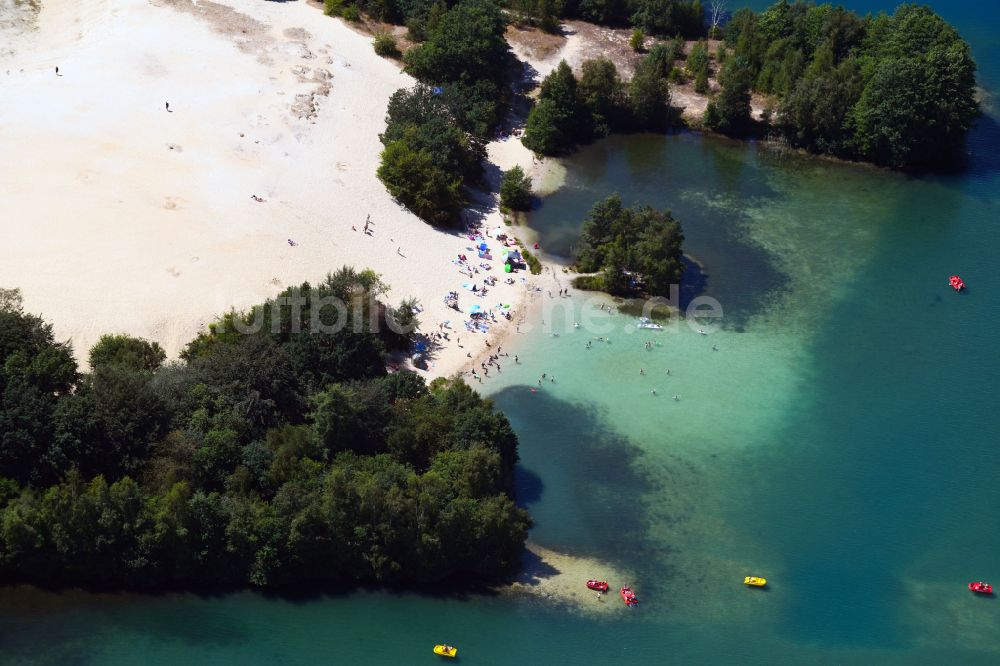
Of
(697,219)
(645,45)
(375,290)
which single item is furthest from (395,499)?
(645,45)

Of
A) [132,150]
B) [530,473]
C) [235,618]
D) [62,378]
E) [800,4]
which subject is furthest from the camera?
[800,4]

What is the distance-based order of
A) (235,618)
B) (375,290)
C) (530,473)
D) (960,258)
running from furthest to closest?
(960,258) → (375,290) → (530,473) → (235,618)

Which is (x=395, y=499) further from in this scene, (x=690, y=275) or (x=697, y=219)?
(x=697, y=219)

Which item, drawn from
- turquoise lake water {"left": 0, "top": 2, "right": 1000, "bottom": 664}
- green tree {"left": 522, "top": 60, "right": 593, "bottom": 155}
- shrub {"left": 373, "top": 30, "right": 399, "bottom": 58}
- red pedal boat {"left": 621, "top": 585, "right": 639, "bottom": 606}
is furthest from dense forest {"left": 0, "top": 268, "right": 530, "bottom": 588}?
shrub {"left": 373, "top": 30, "right": 399, "bottom": 58}

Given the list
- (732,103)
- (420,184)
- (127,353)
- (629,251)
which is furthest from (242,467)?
(732,103)

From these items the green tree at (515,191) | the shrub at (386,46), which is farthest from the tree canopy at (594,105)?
the shrub at (386,46)

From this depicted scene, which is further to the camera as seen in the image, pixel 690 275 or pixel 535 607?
pixel 690 275

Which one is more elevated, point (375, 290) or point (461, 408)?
point (375, 290)
